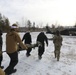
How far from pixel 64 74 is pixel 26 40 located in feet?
15.5

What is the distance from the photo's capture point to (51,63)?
11508mm

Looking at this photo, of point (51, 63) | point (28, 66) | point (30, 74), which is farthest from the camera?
point (51, 63)

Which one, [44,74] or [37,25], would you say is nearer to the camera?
[44,74]

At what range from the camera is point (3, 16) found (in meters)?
120

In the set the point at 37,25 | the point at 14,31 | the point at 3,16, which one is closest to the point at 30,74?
Result: the point at 14,31

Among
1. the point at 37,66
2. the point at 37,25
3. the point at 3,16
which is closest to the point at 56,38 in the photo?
the point at 37,66

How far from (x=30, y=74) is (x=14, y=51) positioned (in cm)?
156

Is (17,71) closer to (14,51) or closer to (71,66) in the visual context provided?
(14,51)

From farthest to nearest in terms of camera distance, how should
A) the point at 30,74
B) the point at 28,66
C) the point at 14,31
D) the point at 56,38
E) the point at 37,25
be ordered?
1. the point at 37,25
2. the point at 56,38
3. the point at 28,66
4. the point at 30,74
5. the point at 14,31

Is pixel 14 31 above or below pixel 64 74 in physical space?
above

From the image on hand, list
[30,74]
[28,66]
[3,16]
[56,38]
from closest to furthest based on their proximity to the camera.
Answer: [30,74] → [28,66] → [56,38] → [3,16]

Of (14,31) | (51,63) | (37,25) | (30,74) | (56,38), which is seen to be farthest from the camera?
(37,25)

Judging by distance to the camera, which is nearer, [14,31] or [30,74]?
[14,31]

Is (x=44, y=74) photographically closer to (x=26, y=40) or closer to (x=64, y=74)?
(x=64, y=74)
